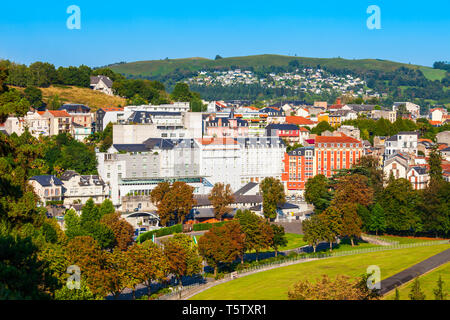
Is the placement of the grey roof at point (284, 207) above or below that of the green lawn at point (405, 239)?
above

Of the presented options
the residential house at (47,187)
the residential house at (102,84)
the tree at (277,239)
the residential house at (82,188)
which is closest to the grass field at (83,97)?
the residential house at (102,84)

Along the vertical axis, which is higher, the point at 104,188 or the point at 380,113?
the point at 380,113

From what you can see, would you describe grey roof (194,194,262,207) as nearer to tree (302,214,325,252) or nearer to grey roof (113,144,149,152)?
grey roof (113,144,149,152)

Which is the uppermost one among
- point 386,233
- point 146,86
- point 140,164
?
point 146,86

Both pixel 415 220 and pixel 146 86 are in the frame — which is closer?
pixel 415 220

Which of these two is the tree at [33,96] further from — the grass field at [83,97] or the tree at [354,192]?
the tree at [354,192]

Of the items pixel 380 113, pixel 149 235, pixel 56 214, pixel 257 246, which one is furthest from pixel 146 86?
pixel 257 246

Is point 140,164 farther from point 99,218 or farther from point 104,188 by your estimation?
point 99,218
